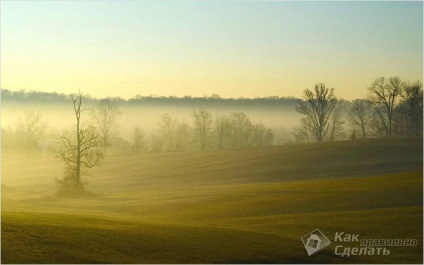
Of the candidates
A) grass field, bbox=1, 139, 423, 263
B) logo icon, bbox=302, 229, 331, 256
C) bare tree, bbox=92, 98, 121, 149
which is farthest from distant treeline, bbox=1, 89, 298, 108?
logo icon, bbox=302, 229, 331, 256

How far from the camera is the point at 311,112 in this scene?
62.9 metres

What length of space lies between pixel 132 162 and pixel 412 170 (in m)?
26.1

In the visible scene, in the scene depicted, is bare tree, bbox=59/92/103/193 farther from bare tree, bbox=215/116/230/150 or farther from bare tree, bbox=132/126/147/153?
bare tree, bbox=215/116/230/150

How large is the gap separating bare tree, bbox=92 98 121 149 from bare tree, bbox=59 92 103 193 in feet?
10.6

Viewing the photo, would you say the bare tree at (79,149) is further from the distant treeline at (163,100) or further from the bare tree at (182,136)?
the bare tree at (182,136)

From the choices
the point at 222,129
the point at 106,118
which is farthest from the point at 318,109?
the point at 106,118

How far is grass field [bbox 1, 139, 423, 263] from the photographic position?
21.8 m

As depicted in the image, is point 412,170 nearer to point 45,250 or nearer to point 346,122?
point 346,122

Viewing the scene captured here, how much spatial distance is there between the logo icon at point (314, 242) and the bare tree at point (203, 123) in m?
41.5

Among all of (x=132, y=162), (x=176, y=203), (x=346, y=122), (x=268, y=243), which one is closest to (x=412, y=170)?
(x=346, y=122)

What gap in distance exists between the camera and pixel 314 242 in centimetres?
2516

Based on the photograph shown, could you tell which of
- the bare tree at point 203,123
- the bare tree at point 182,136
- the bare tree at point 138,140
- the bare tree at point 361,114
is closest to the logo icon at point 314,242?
the bare tree at point 361,114

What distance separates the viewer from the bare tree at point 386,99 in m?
57.4

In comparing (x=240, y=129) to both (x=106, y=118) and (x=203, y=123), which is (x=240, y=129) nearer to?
(x=203, y=123)
